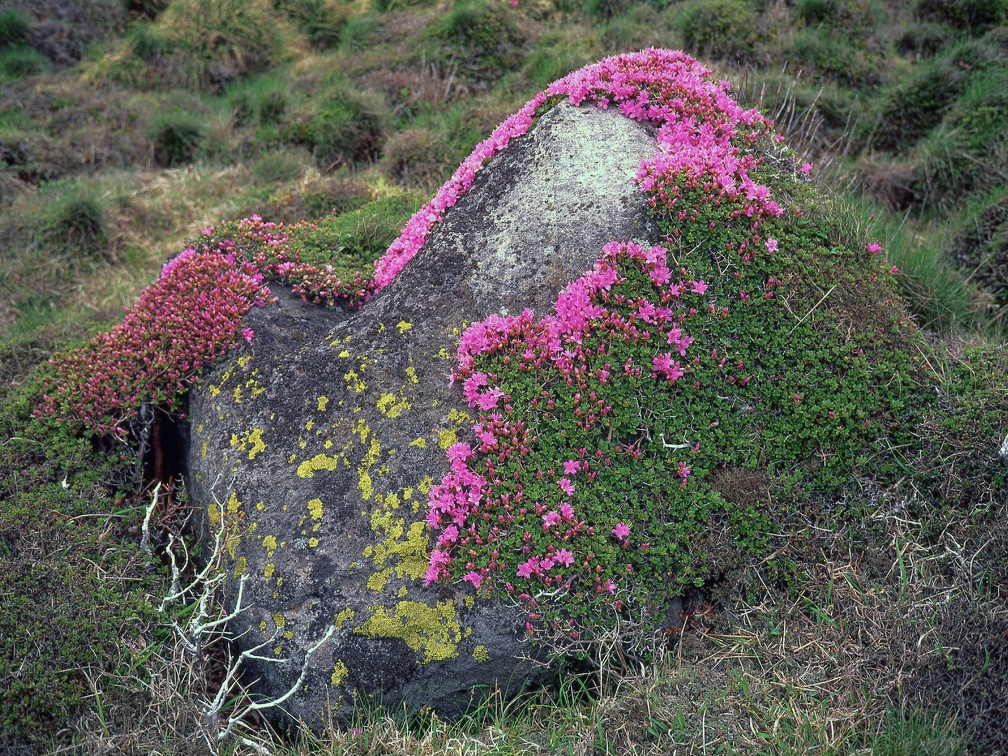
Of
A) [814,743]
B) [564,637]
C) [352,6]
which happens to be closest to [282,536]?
[564,637]

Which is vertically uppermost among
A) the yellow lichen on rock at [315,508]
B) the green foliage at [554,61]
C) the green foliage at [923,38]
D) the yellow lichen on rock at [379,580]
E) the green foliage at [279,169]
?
the green foliage at [923,38]

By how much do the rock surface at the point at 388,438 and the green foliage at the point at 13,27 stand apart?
39.3 ft

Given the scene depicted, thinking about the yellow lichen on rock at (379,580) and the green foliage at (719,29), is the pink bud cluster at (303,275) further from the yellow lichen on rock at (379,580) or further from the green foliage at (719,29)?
the green foliage at (719,29)

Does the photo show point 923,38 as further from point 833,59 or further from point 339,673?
point 339,673

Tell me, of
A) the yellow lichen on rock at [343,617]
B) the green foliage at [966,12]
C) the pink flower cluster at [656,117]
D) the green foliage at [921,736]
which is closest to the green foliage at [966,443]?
the green foliage at [921,736]

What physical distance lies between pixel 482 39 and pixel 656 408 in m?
8.16

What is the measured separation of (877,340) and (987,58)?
599cm

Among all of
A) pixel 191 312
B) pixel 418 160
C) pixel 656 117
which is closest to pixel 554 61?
pixel 418 160

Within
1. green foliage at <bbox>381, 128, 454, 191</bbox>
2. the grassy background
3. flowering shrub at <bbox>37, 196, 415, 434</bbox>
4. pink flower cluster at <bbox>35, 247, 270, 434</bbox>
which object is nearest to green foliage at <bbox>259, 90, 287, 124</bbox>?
the grassy background

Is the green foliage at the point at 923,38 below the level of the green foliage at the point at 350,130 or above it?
above

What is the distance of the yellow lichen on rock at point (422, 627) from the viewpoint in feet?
A: 12.5

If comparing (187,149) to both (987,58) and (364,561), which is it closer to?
(364,561)

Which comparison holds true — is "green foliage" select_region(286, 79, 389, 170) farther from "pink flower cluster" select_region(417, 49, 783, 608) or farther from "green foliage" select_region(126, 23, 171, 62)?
"pink flower cluster" select_region(417, 49, 783, 608)

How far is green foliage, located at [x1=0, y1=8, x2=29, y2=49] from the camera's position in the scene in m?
13.4
